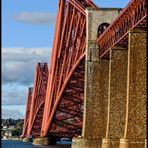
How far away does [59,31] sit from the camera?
8481 cm

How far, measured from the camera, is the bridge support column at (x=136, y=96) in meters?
37.1

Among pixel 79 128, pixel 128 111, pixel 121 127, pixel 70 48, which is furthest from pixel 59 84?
pixel 128 111

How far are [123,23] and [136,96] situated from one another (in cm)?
984

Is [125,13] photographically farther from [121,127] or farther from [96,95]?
[96,95]

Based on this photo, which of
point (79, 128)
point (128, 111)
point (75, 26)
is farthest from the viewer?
point (79, 128)

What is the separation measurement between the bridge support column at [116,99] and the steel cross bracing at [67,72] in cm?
1816

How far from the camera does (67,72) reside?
77312 mm

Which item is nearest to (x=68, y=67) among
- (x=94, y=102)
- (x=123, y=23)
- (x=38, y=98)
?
(x=94, y=102)

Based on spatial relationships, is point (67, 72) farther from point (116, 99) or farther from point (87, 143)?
point (116, 99)

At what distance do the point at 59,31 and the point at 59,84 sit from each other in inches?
310

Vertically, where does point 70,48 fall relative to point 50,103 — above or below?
above

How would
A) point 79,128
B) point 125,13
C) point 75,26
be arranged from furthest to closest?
point 79,128
point 75,26
point 125,13

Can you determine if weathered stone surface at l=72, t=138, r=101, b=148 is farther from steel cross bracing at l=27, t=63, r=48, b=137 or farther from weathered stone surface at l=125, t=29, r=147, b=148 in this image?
steel cross bracing at l=27, t=63, r=48, b=137

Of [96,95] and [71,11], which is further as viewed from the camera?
[71,11]
